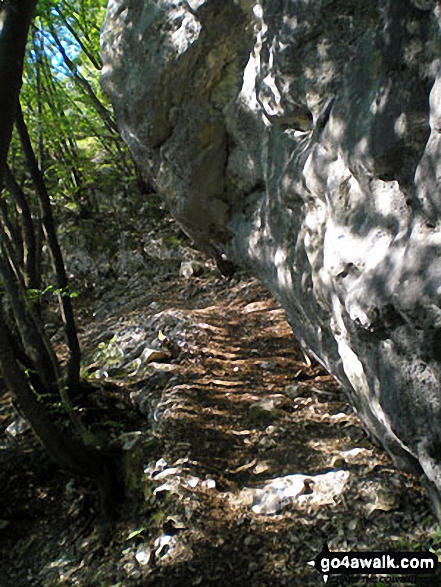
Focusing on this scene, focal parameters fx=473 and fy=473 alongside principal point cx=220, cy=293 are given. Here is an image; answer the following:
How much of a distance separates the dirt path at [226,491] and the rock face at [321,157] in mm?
489

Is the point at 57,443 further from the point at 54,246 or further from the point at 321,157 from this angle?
the point at 321,157

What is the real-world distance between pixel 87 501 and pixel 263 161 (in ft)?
11.7

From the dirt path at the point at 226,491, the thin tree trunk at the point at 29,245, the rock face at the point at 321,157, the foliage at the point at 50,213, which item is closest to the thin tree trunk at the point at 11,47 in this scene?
the foliage at the point at 50,213

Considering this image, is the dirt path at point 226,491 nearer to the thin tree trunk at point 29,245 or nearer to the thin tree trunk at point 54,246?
the thin tree trunk at point 54,246

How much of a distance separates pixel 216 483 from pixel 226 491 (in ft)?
0.39

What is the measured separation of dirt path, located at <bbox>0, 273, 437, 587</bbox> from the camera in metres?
3.16

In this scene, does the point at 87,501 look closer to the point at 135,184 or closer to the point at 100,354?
the point at 100,354

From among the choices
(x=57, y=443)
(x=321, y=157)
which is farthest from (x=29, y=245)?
(x=321, y=157)

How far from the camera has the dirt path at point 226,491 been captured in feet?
10.4

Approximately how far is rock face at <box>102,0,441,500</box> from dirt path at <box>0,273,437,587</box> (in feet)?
1.60

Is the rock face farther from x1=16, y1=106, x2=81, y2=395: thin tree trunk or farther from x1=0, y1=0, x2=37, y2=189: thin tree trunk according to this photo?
x1=0, y1=0, x2=37, y2=189: thin tree trunk

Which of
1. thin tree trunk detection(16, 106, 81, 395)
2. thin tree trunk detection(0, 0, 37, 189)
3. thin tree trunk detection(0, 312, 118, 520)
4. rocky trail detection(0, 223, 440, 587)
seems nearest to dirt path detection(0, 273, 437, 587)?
rocky trail detection(0, 223, 440, 587)

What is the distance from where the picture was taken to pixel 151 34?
516 centimetres

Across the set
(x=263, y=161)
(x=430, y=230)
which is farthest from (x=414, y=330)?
(x=263, y=161)
